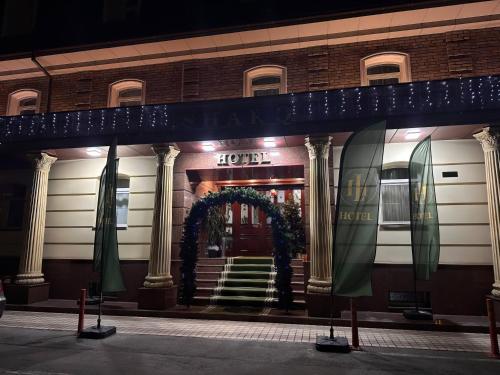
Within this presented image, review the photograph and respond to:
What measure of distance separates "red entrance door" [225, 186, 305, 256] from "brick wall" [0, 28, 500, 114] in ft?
12.3

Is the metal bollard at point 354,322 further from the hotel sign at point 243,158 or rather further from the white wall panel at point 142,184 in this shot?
the white wall panel at point 142,184

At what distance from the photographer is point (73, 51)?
463 inches

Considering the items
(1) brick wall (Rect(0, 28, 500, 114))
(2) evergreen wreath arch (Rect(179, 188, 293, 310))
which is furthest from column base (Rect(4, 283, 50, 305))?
(1) brick wall (Rect(0, 28, 500, 114))

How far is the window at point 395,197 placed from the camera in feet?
33.3

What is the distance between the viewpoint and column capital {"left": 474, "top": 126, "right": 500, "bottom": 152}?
8.52 meters

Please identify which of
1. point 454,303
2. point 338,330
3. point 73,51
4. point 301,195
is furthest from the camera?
point 301,195

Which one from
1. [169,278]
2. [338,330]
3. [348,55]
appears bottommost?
[338,330]

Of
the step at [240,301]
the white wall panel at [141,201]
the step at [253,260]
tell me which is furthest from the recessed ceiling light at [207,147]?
the step at [240,301]

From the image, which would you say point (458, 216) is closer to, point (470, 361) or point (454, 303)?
point (454, 303)

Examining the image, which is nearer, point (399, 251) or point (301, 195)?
point (399, 251)

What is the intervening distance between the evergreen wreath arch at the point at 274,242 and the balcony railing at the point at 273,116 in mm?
1784

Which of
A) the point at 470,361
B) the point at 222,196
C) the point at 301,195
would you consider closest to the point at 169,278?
the point at 222,196

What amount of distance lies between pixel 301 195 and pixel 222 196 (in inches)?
136

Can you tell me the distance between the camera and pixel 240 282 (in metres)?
10.7
